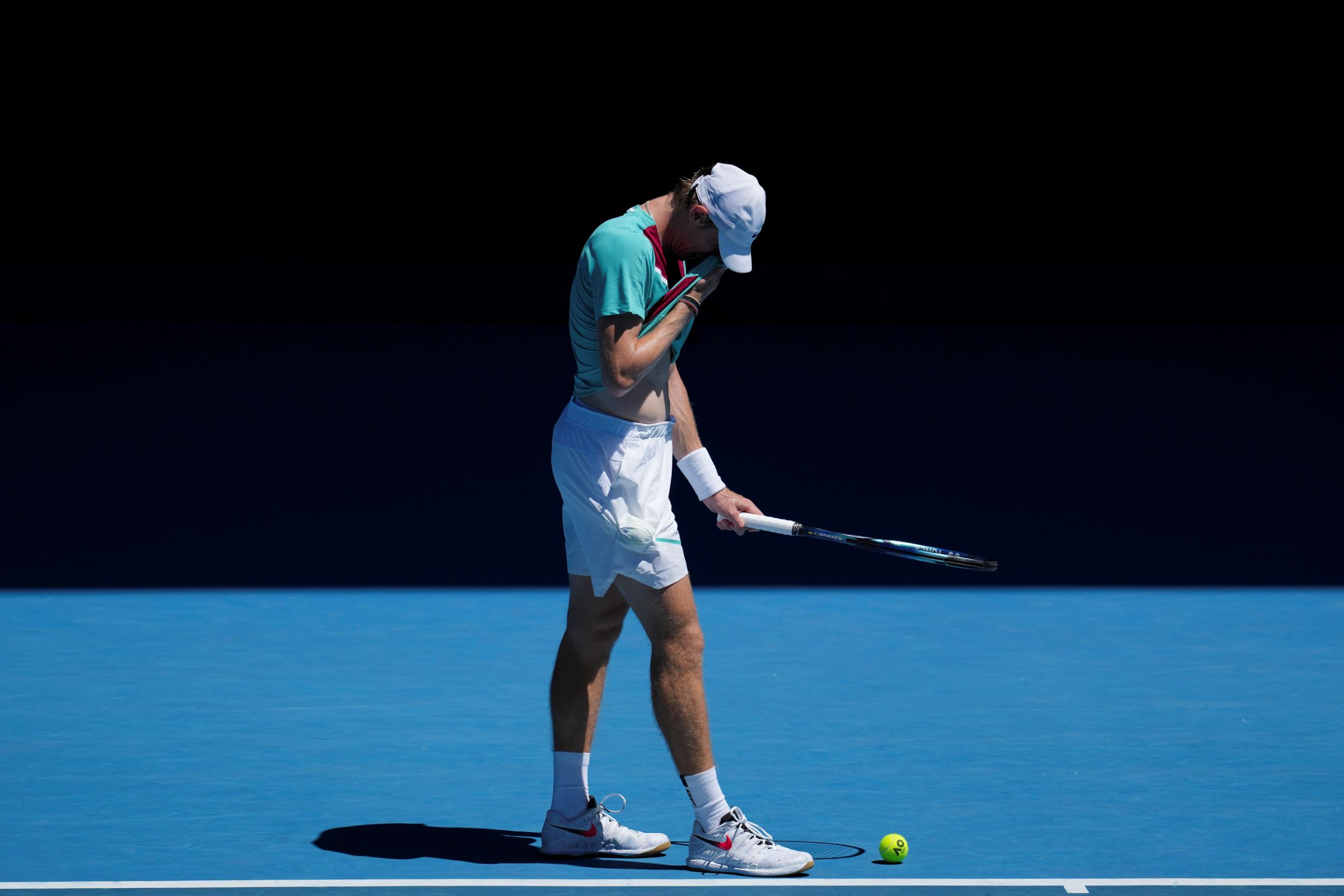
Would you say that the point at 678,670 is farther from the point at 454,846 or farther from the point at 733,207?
the point at 733,207

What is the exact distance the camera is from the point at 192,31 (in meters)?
19.3

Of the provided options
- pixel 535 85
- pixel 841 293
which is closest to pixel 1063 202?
pixel 841 293

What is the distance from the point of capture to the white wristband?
4.29 metres

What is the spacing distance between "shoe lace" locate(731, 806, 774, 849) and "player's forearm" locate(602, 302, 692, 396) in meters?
0.93

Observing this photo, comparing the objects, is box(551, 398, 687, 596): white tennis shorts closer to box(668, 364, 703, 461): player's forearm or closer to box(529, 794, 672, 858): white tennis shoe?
box(668, 364, 703, 461): player's forearm

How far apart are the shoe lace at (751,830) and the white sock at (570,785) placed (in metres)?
0.36

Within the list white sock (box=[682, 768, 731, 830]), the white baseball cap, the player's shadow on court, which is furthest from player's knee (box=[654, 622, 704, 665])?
the white baseball cap

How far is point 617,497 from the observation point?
3951 mm

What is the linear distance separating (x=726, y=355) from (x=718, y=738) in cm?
994

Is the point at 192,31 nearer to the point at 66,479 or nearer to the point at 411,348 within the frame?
A: the point at 411,348

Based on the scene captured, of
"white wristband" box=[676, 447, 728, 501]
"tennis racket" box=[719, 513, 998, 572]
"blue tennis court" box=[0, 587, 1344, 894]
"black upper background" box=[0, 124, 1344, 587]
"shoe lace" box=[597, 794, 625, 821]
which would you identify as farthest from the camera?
"black upper background" box=[0, 124, 1344, 587]

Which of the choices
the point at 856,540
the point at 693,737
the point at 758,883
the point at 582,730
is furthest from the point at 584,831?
the point at 856,540

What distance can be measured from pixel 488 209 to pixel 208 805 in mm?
15088

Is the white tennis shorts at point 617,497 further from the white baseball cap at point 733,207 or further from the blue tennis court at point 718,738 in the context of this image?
the blue tennis court at point 718,738
